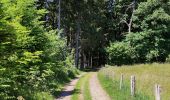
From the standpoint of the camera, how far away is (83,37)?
74.7 metres

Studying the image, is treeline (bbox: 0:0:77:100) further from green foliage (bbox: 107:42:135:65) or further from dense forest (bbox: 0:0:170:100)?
green foliage (bbox: 107:42:135:65)

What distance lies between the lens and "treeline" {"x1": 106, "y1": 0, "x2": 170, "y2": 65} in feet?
195

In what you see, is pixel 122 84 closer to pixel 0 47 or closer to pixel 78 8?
pixel 0 47

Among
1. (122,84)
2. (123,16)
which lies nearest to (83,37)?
(123,16)

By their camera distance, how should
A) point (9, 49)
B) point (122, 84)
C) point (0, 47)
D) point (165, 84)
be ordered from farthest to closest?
point (122, 84), point (165, 84), point (9, 49), point (0, 47)

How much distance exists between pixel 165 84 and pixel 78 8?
40772 mm

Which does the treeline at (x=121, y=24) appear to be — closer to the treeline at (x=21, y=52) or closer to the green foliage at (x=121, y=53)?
the green foliage at (x=121, y=53)

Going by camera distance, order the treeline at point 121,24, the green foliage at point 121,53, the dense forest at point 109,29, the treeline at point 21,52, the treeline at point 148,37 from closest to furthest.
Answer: the treeline at point 21,52
the dense forest at point 109,29
the treeline at point 148,37
the treeline at point 121,24
the green foliage at point 121,53

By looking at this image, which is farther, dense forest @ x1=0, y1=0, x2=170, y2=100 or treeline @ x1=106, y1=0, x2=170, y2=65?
treeline @ x1=106, y1=0, x2=170, y2=65

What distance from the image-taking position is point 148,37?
60.8 metres

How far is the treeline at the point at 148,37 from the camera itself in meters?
59.4

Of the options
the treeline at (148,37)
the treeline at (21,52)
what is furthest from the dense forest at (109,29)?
the treeline at (21,52)

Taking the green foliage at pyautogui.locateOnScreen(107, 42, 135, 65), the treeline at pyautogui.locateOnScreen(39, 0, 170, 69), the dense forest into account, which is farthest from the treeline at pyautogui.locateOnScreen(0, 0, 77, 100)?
the green foliage at pyautogui.locateOnScreen(107, 42, 135, 65)

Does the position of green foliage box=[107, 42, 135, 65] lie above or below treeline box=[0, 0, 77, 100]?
below
